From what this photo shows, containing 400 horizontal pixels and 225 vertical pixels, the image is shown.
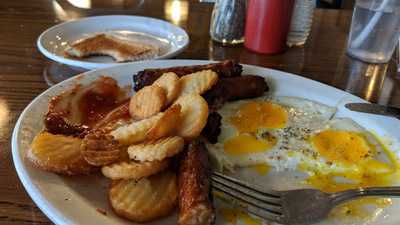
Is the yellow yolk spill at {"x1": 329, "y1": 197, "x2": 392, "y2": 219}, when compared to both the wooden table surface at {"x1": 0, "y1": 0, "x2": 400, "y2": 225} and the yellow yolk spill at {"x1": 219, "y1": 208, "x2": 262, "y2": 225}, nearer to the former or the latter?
the yellow yolk spill at {"x1": 219, "y1": 208, "x2": 262, "y2": 225}

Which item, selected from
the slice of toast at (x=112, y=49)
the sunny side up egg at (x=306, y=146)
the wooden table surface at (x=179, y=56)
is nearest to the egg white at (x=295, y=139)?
the sunny side up egg at (x=306, y=146)

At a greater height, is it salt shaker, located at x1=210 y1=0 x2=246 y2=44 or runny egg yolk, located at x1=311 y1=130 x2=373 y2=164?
salt shaker, located at x1=210 y1=0 x2=246 y2=44

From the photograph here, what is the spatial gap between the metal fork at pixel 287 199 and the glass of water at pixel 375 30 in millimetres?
1017

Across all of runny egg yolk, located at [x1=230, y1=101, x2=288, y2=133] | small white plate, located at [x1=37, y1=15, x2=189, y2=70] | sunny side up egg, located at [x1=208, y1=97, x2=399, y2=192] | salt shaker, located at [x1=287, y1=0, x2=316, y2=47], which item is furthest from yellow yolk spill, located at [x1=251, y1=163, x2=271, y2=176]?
salt shaker, located at [x1=287, y1=0, x2=316, y2=47]

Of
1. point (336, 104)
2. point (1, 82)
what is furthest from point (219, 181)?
point (1, 82)

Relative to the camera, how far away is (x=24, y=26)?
74.5 inches

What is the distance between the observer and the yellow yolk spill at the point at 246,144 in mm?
1089

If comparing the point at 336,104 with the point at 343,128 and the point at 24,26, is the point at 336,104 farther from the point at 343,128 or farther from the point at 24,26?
the point at 24,26

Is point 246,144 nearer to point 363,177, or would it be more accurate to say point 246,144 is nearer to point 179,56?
point 363,177

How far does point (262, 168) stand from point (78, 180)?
444mm

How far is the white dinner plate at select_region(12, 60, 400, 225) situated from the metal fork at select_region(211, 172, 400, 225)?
0.04m

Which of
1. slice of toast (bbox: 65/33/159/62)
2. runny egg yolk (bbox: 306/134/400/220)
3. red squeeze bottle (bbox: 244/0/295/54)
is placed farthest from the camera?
red squeeze bottle (bbox: 244/0/295/54)

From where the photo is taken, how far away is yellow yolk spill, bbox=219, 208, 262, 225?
87cm

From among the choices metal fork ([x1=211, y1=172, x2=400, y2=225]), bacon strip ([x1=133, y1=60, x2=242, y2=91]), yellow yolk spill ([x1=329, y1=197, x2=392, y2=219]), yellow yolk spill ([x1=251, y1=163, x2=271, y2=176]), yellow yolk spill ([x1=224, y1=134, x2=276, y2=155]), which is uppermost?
bacon strip ([x1=133, y1=60, x2=242, y2=91])
